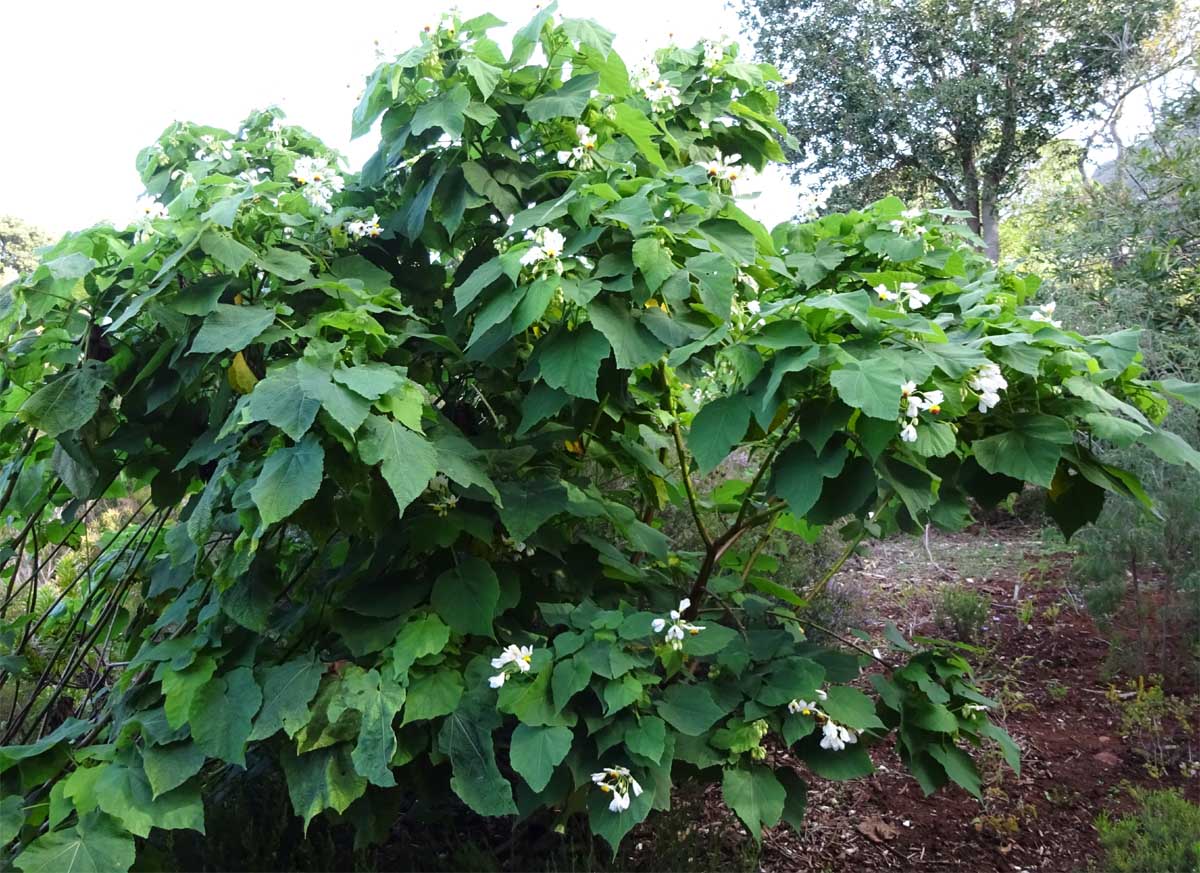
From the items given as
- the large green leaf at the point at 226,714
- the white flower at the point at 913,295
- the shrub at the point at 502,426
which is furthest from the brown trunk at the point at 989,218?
the large green leaf at the point at 226,714

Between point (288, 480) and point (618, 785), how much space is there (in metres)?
0.84

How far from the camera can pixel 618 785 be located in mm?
1635

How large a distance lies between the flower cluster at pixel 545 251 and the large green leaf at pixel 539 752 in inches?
34.1

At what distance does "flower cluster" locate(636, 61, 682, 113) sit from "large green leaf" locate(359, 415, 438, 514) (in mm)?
1186

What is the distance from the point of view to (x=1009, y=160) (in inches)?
522

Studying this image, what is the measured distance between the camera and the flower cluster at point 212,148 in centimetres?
228

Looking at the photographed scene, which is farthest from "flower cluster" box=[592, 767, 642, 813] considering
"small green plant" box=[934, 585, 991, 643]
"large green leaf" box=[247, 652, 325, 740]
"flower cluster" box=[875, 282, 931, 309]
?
"small green plant" box=[934, 585, 991, 643]

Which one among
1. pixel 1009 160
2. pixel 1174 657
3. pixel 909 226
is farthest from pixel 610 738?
pixel 1009 160

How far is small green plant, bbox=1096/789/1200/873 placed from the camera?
2420mm

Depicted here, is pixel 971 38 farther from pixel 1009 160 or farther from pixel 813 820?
pixel 813 820

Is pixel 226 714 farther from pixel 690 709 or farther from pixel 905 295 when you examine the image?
pixel 905 295

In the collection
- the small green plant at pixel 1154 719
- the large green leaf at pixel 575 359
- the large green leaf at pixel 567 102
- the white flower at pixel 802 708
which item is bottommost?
the small green plant at pixel 1154 719

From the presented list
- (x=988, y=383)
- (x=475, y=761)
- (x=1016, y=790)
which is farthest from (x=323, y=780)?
(x=1016, y=790)

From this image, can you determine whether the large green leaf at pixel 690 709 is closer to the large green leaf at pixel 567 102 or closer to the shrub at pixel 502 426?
the shrub at pixel 502 426
